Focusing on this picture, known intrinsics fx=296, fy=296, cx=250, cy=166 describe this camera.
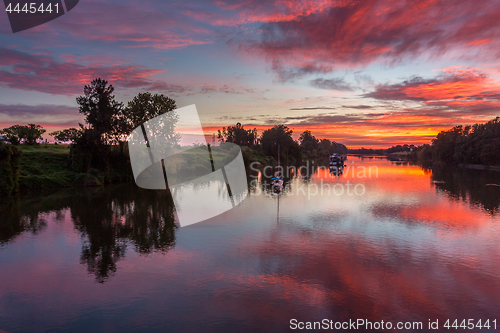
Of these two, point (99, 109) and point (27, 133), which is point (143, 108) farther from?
point (27, 133)

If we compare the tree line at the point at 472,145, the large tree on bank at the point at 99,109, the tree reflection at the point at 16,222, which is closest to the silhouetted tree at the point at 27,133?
the large tree on bank at the point at 99,109

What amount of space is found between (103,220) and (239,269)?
2490cm

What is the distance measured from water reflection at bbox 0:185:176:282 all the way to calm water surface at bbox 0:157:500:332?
0.23m

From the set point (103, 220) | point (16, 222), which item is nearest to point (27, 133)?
point (16, 222)

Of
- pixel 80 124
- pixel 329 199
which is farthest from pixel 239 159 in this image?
pixel 329 199

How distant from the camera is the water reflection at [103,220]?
27.8 meters

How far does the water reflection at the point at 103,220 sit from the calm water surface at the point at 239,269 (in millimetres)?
231

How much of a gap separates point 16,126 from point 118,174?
40.0 meters

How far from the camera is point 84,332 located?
1534 cm

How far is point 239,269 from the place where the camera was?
23391 millimetres

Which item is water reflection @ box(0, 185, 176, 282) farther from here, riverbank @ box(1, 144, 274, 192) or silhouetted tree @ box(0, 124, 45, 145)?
silhouetted tree @ box(0, 124, 45, 145)

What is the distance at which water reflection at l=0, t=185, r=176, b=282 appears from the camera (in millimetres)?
27828

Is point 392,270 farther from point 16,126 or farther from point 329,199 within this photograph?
point 16,126

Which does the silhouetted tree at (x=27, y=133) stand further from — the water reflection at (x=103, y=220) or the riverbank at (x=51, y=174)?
the water reflection at (x=103, y=220)
